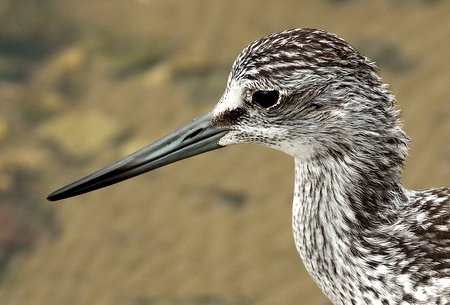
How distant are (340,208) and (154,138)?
3.18 metres

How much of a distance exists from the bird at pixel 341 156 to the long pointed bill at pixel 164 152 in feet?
0.03

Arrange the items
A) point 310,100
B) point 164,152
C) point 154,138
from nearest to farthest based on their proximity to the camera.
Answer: point 310,100, point 164,152, point 154,138

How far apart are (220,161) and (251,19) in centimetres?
166

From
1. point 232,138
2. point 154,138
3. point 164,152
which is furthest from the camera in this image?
point 154,138

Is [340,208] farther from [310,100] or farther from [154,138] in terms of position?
[154,138]

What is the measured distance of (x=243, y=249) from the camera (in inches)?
249

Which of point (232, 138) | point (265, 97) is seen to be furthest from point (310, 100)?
point (232, 138)

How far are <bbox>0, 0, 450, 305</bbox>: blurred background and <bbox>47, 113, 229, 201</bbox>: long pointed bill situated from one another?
5.91 feet

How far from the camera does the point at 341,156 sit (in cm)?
402

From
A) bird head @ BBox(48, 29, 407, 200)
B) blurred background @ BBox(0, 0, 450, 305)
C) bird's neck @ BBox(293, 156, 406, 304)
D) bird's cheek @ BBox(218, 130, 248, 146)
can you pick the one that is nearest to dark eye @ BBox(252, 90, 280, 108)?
bird head @ BBox(48, 29, 407, 200)

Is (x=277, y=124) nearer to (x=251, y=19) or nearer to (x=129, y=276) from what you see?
(x=129, y=276)

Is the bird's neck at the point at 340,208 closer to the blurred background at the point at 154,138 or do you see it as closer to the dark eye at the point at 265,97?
the dark eye at the point at 265,97

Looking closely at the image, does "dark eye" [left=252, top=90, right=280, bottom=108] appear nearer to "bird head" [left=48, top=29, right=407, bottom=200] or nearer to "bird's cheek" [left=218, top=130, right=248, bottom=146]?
"bird head" [left=48, top=29, right=407, bottom=200]

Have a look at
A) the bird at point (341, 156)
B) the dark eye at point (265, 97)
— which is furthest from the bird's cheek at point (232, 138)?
the dark eye at point (265, 97)
